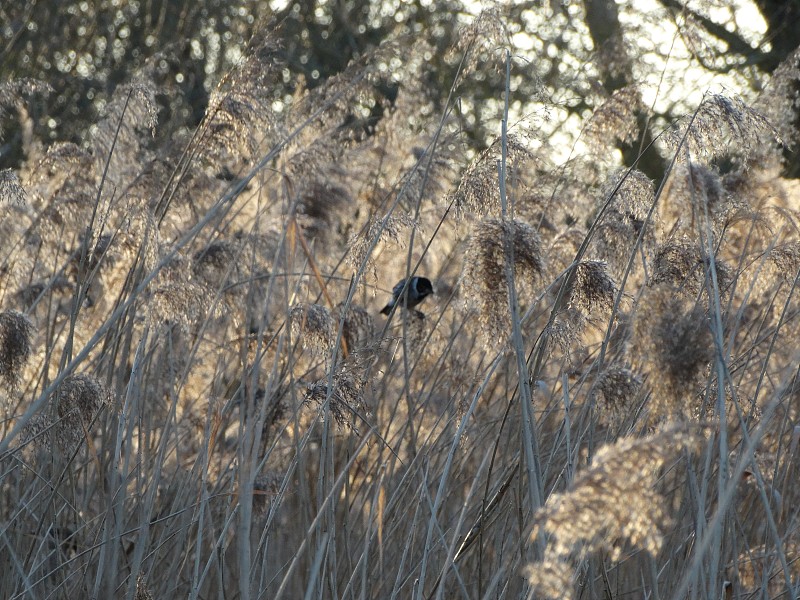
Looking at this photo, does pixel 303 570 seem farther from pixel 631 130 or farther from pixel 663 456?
pixel 663 456

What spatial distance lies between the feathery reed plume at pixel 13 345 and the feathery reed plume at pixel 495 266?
1.10 metres

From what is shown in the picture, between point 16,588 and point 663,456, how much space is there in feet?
5.21

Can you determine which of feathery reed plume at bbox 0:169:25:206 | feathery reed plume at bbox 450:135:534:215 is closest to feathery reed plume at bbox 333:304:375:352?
feathery reed plume at bbox 450:135:534:215

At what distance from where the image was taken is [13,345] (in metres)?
2.29

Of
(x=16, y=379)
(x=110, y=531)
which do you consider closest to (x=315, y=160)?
(x=16, y=379)

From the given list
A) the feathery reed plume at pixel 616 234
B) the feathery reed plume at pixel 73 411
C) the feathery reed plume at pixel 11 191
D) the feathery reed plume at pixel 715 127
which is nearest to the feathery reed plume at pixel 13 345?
the feathery reed plume at pixel 73 411

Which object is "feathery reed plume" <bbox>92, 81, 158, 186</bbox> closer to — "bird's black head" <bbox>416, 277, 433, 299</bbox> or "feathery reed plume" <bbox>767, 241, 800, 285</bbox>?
"bird's black head" <bbox>416, 277, 433, 299</bbox>

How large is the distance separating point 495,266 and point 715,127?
2.24 ft

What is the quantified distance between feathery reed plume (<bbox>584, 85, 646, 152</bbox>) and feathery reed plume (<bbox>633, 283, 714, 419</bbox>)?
1090mm

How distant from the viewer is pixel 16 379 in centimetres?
230

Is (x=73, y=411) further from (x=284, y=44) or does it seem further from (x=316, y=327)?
(x=284, y=44)

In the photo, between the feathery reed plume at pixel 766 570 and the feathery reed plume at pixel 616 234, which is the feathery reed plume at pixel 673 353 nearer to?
the feathery reed plume at pixel 766 570

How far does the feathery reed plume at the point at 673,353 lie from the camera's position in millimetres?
1529

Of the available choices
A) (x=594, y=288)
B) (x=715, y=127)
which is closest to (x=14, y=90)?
(x=594, y=288)
